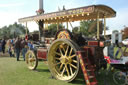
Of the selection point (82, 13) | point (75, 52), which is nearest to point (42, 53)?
point (75, 52)

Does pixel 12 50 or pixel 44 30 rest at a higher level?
pixel 44 30

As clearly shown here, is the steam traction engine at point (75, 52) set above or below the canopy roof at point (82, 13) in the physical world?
below

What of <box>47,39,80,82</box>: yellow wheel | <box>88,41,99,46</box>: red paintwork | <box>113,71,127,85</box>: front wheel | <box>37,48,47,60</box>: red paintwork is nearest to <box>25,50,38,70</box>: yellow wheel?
<box>37,48,47,60</box>: red paintwork

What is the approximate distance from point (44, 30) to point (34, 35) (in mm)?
720

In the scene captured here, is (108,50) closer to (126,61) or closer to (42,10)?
(126,61)

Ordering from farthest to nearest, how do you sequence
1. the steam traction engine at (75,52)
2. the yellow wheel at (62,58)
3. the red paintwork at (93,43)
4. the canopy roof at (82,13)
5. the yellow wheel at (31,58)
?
the yellow wheel at (31,58)
the red paintwork at (93,43)
the canopy roof at (82,13)
the yellow wheel at (62,58)
the steam traction engine at (75,52)

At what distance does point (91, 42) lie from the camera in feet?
16.2

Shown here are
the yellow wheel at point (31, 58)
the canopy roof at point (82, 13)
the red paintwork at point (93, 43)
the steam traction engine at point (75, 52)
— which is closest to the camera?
the steam traction engine at point (75, 52)

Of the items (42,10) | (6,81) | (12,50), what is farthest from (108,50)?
(12,50)

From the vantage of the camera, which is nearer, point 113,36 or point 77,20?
point 113,36

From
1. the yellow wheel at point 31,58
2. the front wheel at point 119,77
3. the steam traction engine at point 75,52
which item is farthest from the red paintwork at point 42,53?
the front wheel at point 119,77

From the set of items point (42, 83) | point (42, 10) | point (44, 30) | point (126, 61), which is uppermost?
point (42, 10)

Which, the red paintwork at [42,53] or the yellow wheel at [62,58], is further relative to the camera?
the red paintwork at [42,53]

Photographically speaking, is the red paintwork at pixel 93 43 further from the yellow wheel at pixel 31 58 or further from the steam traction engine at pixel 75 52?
the yellow wheel at pixel 31 58
